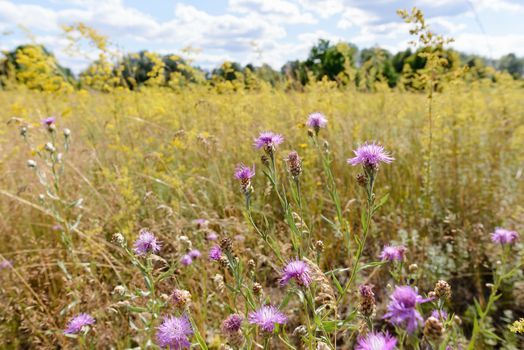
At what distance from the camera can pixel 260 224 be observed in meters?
2.55

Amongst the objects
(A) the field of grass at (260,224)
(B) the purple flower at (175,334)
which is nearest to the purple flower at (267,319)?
(A) the field of grass at (260,224)

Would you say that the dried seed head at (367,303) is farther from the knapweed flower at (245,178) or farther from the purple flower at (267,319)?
the knapweed flower at (245,178)

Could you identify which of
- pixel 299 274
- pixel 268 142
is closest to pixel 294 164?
pixel 268 142

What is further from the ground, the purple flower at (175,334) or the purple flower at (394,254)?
the purple flower at (394,254)

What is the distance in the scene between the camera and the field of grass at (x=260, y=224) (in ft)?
4.78

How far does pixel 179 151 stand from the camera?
3.88 metres

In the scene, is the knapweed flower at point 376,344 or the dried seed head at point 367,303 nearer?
the knapweed flower at point 376,344

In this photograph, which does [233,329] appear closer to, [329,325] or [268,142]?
[329,325]

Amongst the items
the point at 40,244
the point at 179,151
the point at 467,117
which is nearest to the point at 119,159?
the point at 179,151

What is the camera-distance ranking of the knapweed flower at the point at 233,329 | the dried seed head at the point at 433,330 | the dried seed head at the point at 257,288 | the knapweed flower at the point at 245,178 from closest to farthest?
the dried seed head at the point at 433,330
the knapweed flower at the point at 233,329
the dried seed head at the point at 257,288
the knapweed flower at the point at 245,178

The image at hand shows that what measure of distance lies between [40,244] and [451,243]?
2714 millimetres

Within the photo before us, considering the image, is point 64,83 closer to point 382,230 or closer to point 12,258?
point 12,258

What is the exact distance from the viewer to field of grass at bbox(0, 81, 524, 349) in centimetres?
146

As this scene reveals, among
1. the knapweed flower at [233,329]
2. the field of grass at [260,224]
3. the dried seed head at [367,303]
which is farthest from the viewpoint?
the field of grass at [260,224]
